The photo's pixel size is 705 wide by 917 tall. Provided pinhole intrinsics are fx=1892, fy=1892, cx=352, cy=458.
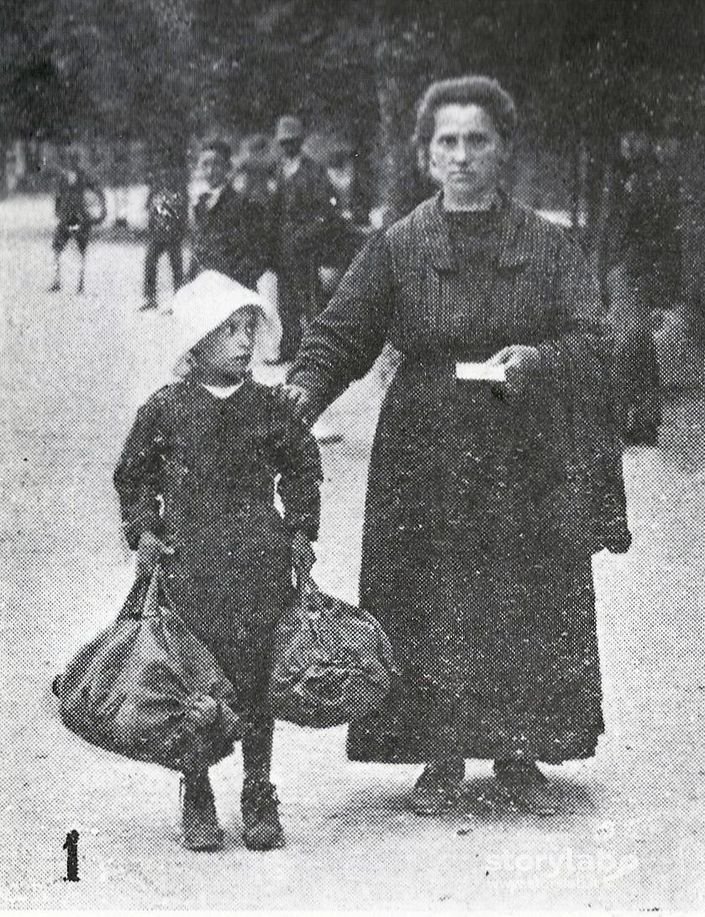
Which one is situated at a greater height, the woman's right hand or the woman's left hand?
the woman's left hand

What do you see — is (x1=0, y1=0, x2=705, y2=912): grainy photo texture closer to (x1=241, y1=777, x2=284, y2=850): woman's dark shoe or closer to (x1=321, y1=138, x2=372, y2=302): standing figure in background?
(x1=241, y1=777, x2=284, y2=850): woman's dark shoe

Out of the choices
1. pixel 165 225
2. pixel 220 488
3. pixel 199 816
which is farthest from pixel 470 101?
pixel 165 225

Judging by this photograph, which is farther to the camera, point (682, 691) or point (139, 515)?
point (682, 691)

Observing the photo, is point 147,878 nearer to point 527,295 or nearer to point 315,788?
point 315,788

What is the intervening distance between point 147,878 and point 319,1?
3.98 meters

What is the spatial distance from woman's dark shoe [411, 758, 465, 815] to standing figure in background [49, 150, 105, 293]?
273 cm

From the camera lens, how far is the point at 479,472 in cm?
533

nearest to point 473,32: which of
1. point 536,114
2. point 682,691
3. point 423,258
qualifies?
point 536,114

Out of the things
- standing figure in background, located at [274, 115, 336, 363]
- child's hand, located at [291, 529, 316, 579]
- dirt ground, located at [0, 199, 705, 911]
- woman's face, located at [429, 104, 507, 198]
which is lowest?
dirt ground, located at [0, 199, 705, 911]

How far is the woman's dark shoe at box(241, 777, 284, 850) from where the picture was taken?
16.4 feet

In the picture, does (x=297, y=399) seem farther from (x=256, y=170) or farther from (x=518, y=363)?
(x=256, y=170)

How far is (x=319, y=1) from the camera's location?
7.58m

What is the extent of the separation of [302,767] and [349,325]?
1350 millimetres

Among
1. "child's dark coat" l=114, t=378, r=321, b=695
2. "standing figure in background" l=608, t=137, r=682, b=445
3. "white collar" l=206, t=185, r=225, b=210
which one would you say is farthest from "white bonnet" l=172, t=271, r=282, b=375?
"standing figure in background" l=608, t=137, r=682, b=445
